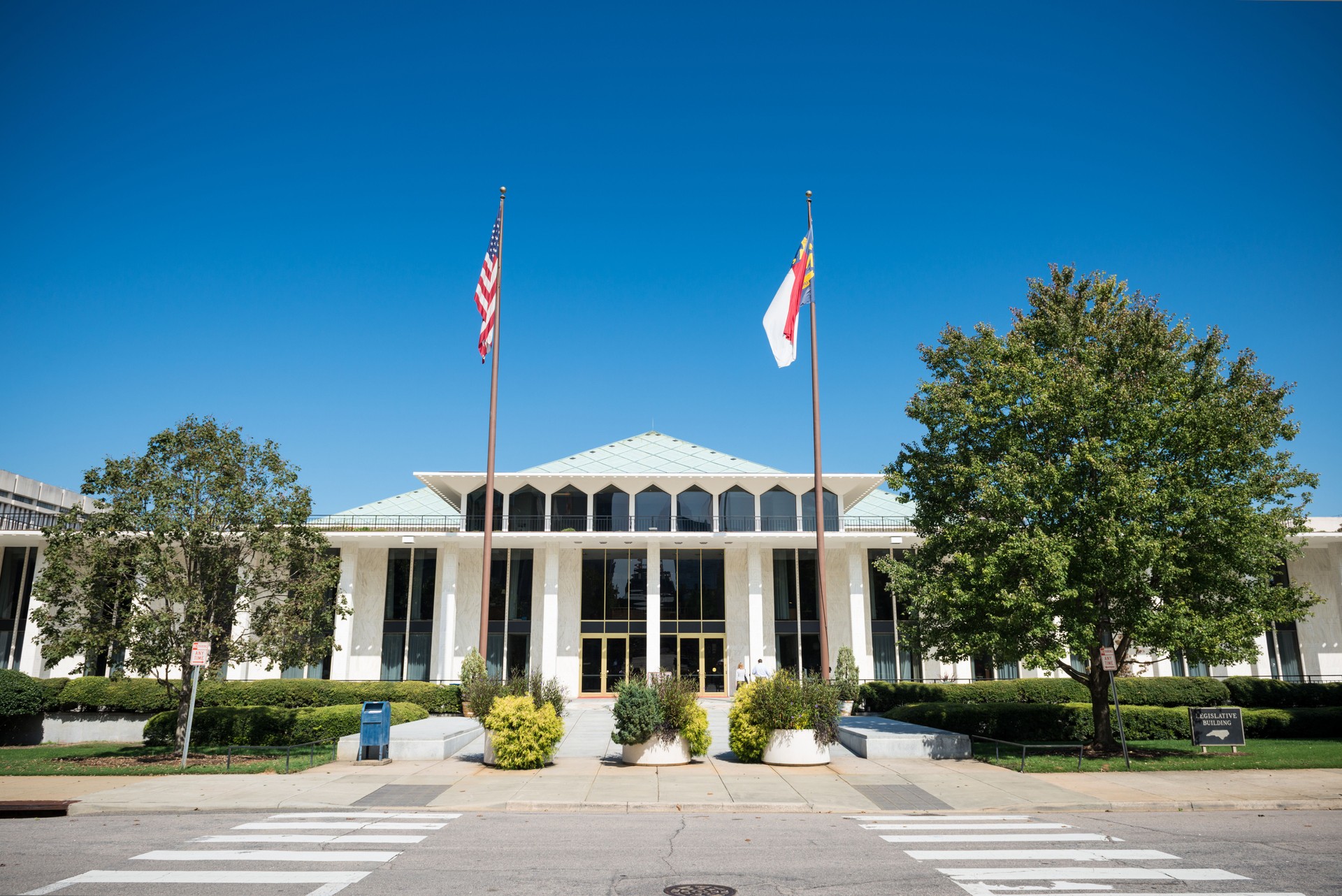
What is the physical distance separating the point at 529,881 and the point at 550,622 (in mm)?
30724

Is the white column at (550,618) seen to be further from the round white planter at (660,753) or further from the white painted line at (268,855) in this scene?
the white painted line at (268,855)

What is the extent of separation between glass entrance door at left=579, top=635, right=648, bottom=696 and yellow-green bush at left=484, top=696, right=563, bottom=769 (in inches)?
844

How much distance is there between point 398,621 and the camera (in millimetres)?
39281

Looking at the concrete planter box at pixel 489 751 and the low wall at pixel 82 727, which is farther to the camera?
the low wall at pixel 82 727

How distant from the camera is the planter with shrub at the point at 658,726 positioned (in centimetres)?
1756

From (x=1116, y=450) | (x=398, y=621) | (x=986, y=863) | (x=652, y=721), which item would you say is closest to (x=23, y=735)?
(x=398, y=621)

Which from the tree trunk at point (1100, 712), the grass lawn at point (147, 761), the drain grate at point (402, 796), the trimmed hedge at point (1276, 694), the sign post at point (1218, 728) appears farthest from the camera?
the trimmed hedge at point (1276, 694)

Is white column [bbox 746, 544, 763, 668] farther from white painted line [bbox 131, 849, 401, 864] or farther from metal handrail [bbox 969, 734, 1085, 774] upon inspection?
white painted line [bbox 131, 849, 401, 864]

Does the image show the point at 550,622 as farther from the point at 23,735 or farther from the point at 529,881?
the point at 529,881

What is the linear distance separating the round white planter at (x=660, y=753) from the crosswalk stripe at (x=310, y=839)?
7.61 m

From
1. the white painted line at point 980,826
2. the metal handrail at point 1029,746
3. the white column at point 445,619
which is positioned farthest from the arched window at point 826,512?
the white painted line at point 980,826

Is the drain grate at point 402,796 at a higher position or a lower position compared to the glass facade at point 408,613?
lower

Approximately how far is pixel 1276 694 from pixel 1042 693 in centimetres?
868

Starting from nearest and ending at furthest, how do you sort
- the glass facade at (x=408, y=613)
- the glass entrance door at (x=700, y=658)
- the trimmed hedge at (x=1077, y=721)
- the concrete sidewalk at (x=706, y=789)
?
the concrete sidewalk at (x=706, y=789), the trimmed hedge at (x=1077, y=721), the glass facade at (x=408, y=613), the glass entrance door at (x=700, y=658)
